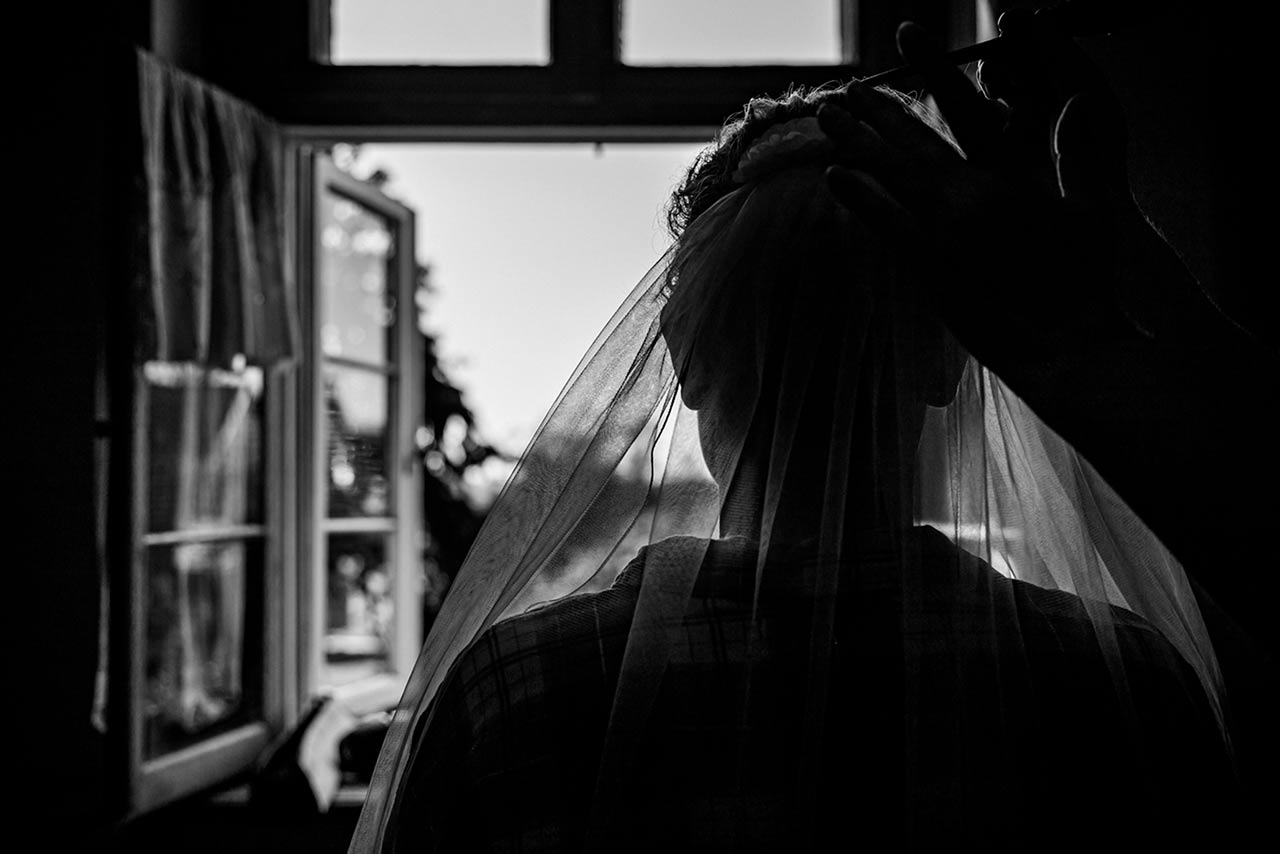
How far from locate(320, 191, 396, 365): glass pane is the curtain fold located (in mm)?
256

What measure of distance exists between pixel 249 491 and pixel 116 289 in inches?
23.7

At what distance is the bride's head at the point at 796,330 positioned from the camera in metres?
0.72

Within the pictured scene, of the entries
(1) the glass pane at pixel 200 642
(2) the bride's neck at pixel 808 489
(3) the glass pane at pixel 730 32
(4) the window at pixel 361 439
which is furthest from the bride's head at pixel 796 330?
(4) the window at pixel 361 439

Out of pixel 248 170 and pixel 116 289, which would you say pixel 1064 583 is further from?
pixel 248 170

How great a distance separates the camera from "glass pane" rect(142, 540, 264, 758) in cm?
209

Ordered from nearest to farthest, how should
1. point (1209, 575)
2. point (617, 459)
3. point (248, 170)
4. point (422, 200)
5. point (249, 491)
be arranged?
1. point (1209, 575)
2. point (617, 459)
3. point (248, 170)
4. point (249, 491)
5. point (422, 200)

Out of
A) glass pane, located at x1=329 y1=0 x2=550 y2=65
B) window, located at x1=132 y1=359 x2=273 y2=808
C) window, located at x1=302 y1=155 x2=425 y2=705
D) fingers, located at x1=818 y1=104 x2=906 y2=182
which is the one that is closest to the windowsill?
window, located at x1=302 y1=155 x2=425 y2=705

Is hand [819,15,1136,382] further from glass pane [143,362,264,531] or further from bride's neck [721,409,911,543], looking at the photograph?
glass pane [143,362,264,531]

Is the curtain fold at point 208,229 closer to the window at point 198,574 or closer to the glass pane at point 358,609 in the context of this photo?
the window at point 198,574

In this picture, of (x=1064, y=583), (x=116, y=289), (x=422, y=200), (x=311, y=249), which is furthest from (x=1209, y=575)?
(x=422, y=200)

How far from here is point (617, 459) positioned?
78cm

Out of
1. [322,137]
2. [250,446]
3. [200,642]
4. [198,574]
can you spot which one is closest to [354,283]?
[322,137]

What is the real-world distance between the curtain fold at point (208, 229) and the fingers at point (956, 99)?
1.64m

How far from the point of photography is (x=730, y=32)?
2455 millimetres
